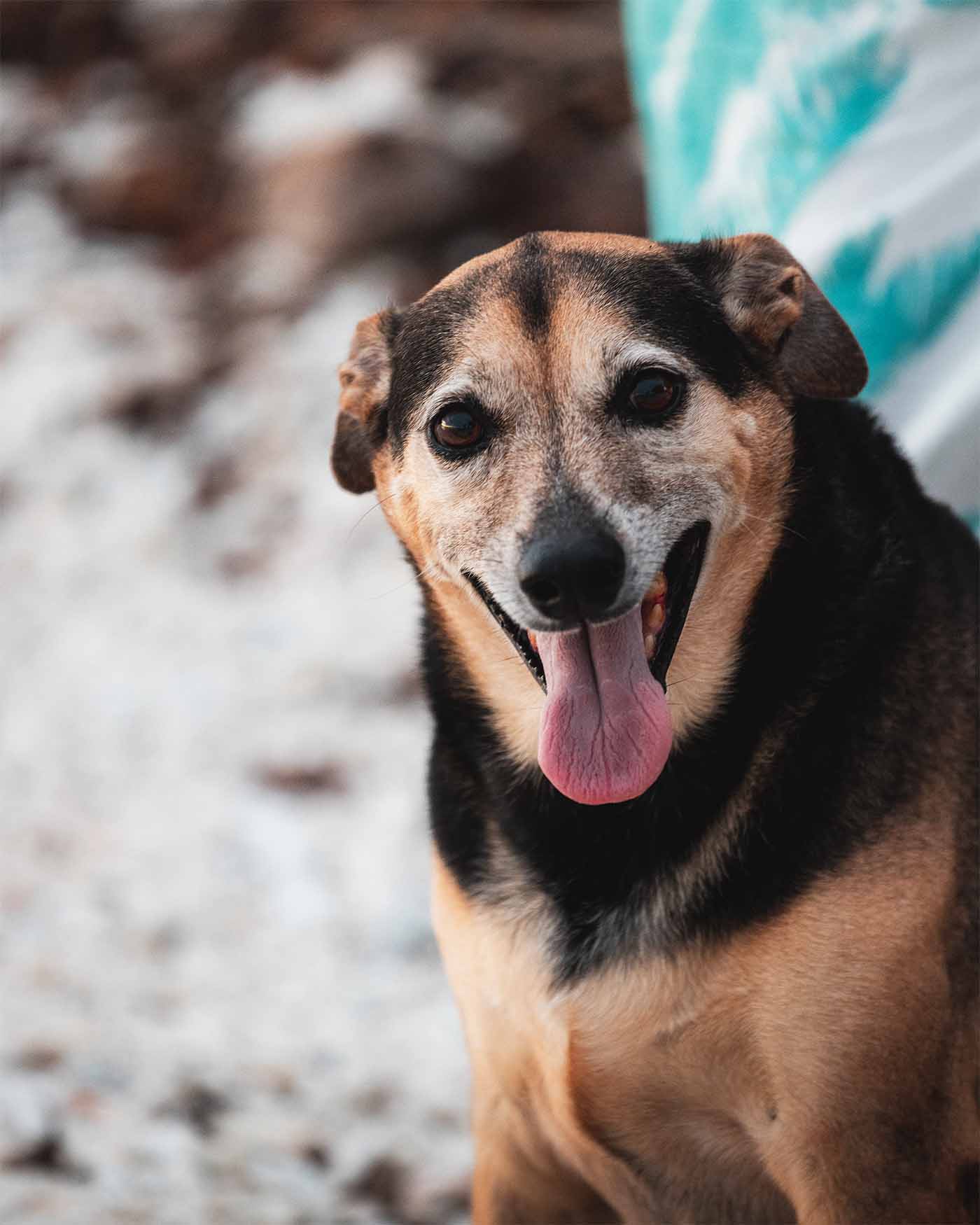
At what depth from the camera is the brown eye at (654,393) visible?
2629mm

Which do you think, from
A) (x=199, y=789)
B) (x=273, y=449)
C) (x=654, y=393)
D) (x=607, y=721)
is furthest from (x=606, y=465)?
(x=273, y=449)

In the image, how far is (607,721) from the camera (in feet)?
8.25

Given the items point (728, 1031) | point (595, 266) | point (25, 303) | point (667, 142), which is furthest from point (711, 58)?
point (25, 303)

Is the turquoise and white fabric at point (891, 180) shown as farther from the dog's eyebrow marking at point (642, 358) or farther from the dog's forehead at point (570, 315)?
the dog's eyebrow marking at point (642, 358)

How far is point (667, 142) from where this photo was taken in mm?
4613

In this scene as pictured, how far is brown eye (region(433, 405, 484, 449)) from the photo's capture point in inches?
106

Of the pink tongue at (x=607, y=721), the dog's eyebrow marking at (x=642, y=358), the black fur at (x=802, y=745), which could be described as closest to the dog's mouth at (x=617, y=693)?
the pink tongue at (x=607, y=721)

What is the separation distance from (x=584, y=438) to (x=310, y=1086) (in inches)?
104

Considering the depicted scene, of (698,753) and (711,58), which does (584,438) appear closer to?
(698,753)

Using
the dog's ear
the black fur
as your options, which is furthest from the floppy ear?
the dog's ear

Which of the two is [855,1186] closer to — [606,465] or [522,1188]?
[522,1188]

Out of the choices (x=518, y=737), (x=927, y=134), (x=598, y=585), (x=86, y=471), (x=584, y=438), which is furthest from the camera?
(x=86, y=471)

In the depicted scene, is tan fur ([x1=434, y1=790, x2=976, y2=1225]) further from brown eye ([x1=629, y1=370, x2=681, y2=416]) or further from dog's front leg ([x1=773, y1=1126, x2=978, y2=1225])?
brown eye ([x1=629, y1=370, x2=681, y2=416])

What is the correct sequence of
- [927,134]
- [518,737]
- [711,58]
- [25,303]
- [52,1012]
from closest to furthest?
1. [518,737]
2. [927,134]
3. [711,58]
4. [52,1012]
5. [25,303]
